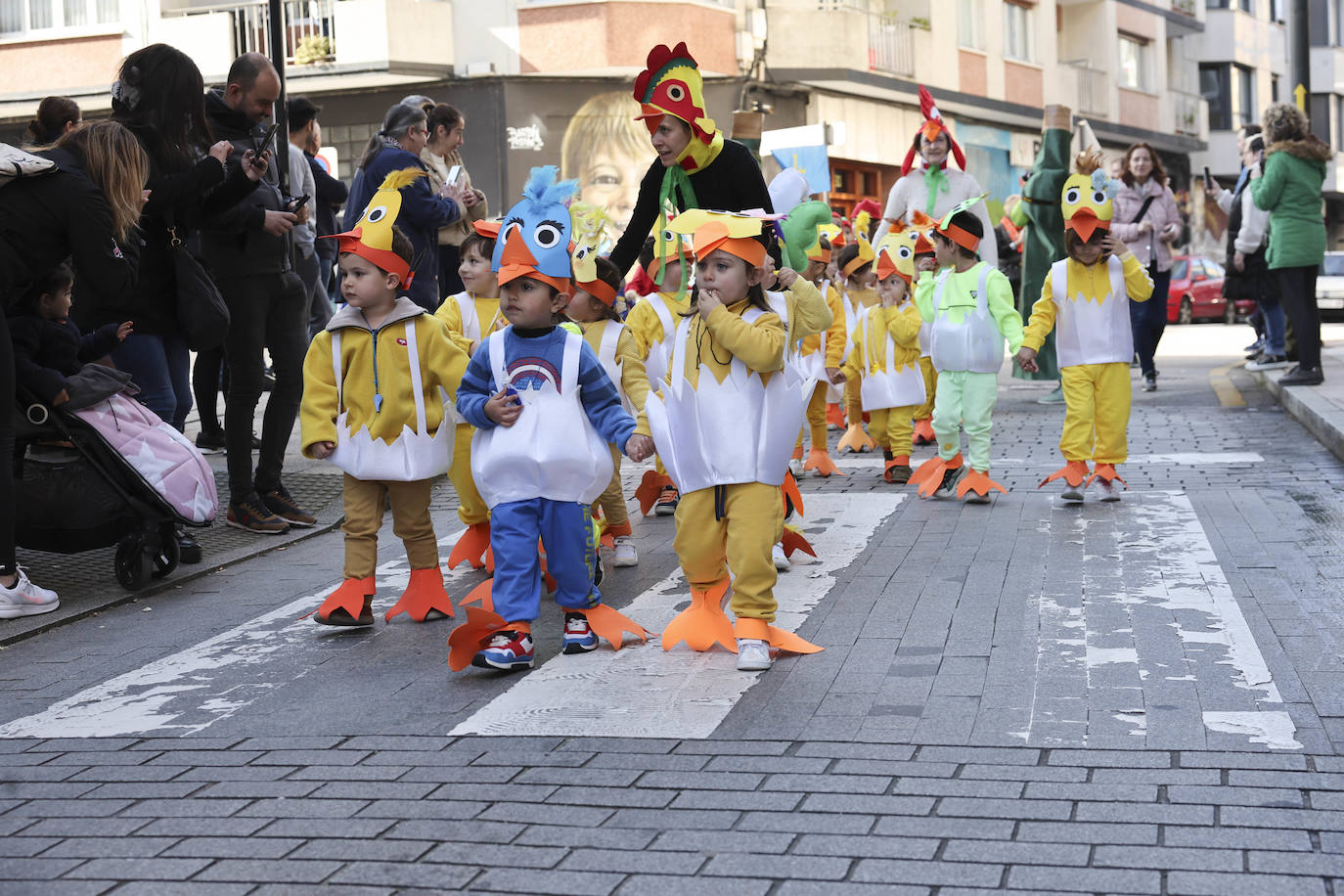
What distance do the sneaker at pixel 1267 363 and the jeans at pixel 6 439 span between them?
44.5ft

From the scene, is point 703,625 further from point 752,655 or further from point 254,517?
point 254,517

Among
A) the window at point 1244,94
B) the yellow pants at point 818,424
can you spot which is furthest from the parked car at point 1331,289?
the yellow pants at point 818,424

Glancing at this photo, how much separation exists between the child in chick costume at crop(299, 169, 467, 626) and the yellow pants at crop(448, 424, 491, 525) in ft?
2.79

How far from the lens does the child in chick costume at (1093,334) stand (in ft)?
30.7

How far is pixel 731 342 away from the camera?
5742mm

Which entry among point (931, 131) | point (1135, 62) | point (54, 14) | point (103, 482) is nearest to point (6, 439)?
point (103, 482)

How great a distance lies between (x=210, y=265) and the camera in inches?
343

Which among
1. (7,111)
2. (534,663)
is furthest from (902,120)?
(534,663)

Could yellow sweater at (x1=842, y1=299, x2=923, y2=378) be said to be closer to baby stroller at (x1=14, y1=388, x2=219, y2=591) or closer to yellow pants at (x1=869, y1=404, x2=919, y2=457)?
yellow pants at (x1=869, y1=404, x2=919, y2=457)

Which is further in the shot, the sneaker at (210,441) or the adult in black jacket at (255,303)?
the sneaker at (210,441)

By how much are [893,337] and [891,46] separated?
23.6 metres

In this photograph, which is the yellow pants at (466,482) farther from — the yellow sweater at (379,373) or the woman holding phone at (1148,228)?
the woman holding phone at (1148,228)

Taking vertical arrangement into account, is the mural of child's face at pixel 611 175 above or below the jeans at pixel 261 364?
above

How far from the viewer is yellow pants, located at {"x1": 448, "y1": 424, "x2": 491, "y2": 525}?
24.6 ft
